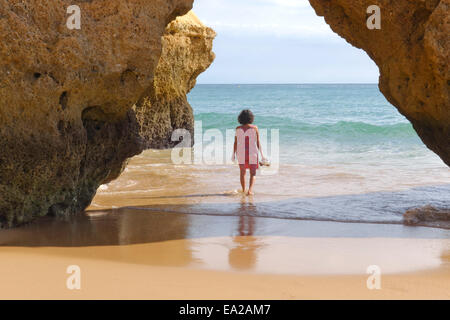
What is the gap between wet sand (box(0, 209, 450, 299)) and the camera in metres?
4.06

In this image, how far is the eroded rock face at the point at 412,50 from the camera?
6.22 metres

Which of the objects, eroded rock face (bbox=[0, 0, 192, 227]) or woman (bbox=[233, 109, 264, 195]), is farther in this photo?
woman (bbox=[233, 109, 264, 195])

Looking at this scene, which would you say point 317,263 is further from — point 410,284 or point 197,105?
point 197,105

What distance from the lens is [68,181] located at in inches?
246

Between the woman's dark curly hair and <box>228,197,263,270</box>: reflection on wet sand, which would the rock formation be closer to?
<box>228,197,263,270</box>: reflection on wet sand

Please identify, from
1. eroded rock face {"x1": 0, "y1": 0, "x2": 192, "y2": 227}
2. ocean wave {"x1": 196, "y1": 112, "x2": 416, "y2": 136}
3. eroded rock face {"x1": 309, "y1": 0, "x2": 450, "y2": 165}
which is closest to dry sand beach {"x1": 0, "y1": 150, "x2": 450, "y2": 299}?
eroded rock face {"x1": 0, "y1": 0, "x2": 192, "y2": 227}

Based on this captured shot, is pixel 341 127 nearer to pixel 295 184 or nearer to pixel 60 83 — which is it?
pixel 295 184

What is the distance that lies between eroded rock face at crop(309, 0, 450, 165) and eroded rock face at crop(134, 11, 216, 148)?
9.25 metres

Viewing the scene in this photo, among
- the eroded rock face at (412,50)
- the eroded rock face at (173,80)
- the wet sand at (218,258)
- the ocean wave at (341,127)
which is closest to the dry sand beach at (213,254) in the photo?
the wet sand at (218,258)

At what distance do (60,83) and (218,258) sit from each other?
8.52 ft

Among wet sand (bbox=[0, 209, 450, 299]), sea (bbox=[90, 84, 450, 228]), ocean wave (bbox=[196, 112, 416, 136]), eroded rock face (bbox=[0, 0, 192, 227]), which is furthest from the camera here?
ocean wave (bbox=[196, 112, 416, 136])

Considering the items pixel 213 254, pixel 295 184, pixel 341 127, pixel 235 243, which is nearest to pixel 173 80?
pixel 295 184

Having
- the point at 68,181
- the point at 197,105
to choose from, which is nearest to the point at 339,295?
the point at 68,181

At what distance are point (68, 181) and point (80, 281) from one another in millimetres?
2267
